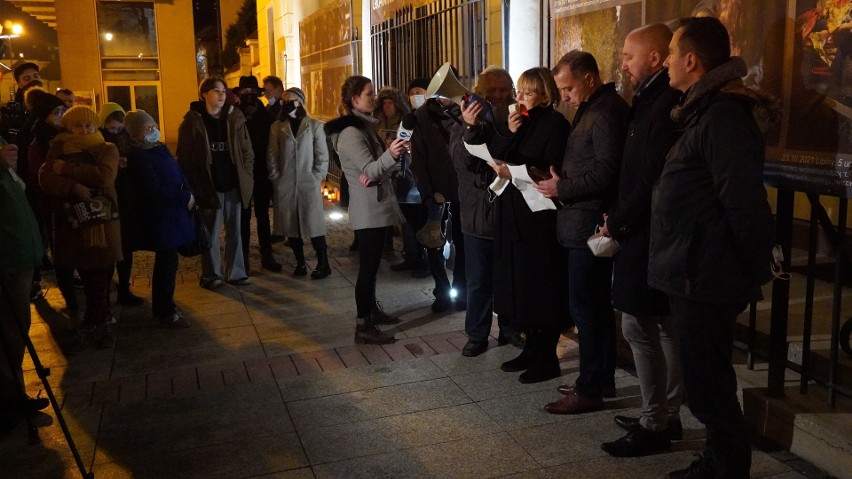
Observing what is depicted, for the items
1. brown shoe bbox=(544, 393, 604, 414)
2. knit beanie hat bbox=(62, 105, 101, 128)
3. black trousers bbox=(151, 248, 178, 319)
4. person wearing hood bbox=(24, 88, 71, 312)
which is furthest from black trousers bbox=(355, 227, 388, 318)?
person wearing hood bbox=(24, 88, 71, 312)

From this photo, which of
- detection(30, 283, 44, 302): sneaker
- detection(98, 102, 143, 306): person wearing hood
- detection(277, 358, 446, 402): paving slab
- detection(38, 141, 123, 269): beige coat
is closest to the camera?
detection(277, 358, 446, 402): paving slab

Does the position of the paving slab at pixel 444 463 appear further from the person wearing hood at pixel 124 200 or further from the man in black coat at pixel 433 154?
the person wearing hood at pixel 124 200

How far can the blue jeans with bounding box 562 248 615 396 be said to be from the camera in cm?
396

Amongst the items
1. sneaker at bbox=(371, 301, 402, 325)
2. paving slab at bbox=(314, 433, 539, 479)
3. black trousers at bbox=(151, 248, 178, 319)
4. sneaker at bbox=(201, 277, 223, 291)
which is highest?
black trousers at bbox=(151, 248, 178, 319)

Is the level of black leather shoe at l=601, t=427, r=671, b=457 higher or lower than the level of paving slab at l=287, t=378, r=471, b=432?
higher

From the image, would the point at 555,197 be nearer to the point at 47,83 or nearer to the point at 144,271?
the point at 144,271

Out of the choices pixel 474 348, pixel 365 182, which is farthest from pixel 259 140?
pixel 474 348

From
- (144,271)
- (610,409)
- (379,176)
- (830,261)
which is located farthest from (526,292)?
(144,271)

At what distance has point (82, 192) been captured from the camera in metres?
5.04

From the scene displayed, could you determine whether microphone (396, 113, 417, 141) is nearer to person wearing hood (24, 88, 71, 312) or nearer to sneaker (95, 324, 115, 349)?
sneaker (95, 324, 115, 349)

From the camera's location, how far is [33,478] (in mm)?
3549

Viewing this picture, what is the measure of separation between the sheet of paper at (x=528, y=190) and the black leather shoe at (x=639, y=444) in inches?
51.3

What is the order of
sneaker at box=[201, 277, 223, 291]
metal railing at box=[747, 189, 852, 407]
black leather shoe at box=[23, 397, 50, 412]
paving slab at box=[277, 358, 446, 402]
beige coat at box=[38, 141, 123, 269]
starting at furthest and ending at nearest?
sneaker at box=[201, 277, 223, 291], beige coat at box=[38, 141, 123, 269], paving slab at box=[277, 358, 446, 402], black leather shoe at box=[23, 397, 50, 412], metal railing at box=[747, 189, 852, 407]

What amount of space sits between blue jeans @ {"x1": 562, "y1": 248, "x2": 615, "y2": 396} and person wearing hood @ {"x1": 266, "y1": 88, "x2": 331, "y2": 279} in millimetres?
4011
